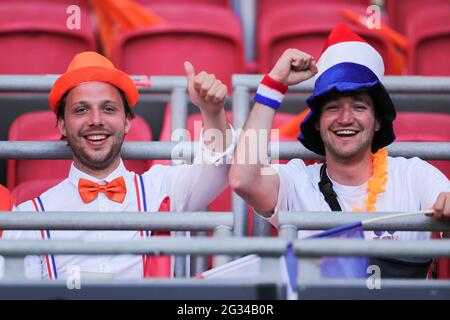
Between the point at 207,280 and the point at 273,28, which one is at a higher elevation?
the point at 273,28

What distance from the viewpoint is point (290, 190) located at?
3.19m

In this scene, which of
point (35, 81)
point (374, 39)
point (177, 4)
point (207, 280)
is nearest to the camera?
point (207, 280)

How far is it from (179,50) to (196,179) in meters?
1.22

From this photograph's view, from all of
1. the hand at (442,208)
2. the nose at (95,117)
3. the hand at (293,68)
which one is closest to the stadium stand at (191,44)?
the nose at (95,117)

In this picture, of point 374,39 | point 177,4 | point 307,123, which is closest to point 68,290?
point 307,123

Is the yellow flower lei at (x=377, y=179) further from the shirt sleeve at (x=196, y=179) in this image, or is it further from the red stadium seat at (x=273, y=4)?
the red stadium seat at (x=273, y=4)

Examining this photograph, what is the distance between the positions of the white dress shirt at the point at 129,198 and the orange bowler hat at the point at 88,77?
0.67ft

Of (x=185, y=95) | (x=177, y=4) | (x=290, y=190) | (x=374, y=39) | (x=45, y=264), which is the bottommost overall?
(x=45, y=264)

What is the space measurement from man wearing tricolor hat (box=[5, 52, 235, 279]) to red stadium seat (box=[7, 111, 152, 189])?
334 millimetres

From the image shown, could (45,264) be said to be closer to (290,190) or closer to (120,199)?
(120,199)

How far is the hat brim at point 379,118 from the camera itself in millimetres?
3201

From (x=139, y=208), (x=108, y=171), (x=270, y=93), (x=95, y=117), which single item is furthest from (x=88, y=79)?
(x=270, y=93)

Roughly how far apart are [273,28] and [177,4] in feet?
1.49

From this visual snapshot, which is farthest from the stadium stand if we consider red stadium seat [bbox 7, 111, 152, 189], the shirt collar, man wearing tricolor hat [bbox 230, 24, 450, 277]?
man wearing tricolor hat [bbox 230, 24, 450, 277]
